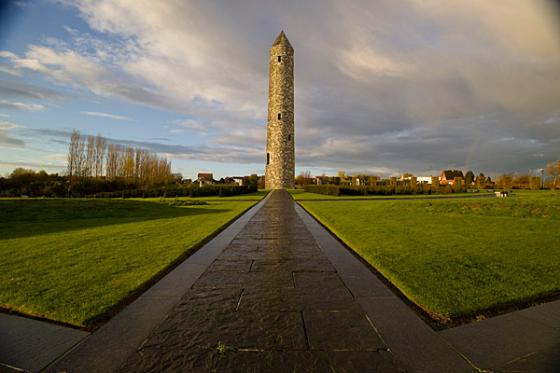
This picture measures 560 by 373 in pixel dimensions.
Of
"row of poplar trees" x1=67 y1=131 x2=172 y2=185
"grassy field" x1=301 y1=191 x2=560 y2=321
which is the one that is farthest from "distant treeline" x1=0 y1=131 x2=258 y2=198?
"grassy field" x1=301 y1=191 x2=560 y2=321

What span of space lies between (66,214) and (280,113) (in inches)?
1224

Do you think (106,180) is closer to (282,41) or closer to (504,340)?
(282,41)

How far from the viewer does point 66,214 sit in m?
12.6

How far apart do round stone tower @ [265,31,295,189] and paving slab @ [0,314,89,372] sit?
37789mm

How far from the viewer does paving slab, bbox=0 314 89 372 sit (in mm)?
2221

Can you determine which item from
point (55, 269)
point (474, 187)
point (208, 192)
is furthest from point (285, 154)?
point (55, 269)

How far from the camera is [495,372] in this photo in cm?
210

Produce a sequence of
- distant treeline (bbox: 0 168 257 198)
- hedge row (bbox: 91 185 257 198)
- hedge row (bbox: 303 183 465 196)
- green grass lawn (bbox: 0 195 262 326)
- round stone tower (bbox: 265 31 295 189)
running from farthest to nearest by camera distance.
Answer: round stone tower (bbox: 265 31 295 189)
hedge row (bbox: 303 183 465 196)
hedge row (bbox: 91 185 257 198)
distant treeline (bbox: 0 168 257 198)
green grass lawn (bbox: 0 195 262 326)

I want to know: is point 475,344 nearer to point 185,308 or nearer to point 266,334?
point 266,334

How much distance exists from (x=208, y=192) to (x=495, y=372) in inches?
1160

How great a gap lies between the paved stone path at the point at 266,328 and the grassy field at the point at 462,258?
3.52 feet

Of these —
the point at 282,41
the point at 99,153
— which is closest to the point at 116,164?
the point at 99,153

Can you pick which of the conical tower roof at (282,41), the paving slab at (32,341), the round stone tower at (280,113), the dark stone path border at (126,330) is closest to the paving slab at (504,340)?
the dark stone path border at (126,330)

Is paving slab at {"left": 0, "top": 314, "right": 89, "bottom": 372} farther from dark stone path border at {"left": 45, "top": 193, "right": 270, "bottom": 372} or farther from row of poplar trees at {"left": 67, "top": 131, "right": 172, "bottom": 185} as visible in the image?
row of poplar trees at {"left": 67, "top": 131, "right": 172, "bottom": 185}
